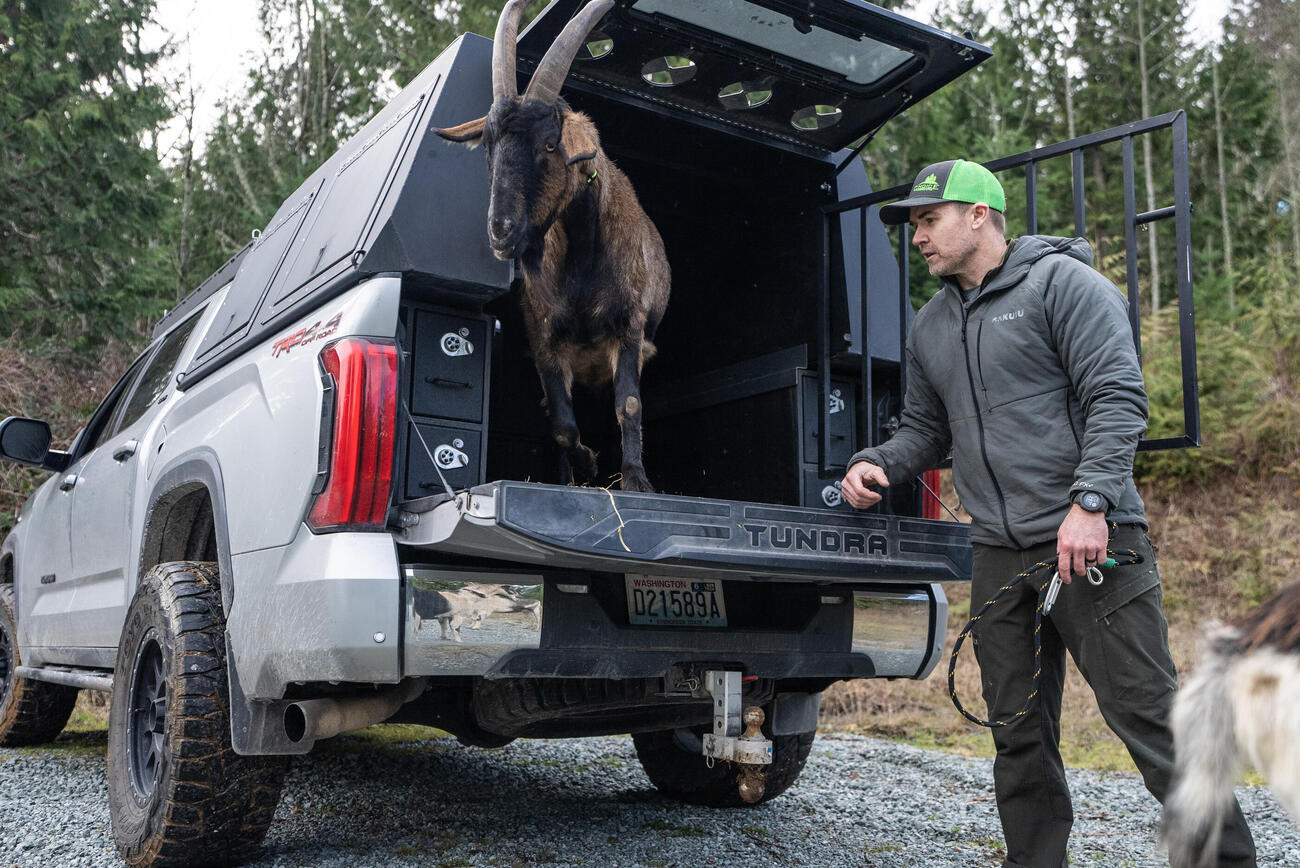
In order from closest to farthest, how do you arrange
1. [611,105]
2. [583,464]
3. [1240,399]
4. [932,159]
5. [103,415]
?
[611,105]
[583,464]
[103,415]
[1240,399]
[932,159]

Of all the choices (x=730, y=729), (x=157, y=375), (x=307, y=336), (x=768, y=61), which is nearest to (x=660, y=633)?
(x=730, y=729)

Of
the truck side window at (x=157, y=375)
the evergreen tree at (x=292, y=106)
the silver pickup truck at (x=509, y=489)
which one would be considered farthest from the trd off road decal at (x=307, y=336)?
the evergreen tree at (x=292, y=106)

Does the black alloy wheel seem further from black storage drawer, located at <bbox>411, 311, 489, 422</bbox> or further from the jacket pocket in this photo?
the jacket pocket

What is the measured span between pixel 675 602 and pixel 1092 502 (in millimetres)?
1404

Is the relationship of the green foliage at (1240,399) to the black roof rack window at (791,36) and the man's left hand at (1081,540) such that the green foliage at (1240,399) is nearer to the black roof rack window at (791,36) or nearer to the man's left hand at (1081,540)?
the black roof rack window at (791,36)

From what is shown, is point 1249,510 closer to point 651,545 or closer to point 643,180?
point 643,180

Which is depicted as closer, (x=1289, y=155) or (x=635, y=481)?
(x=635, y=481)

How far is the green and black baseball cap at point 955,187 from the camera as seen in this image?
370cm

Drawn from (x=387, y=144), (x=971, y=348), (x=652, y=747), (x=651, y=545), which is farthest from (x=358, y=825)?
(x=971, y=348)

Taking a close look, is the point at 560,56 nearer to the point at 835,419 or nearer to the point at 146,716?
the point at 835,419

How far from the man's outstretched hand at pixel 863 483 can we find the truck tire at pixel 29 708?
200 inches

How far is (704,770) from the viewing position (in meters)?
5.25

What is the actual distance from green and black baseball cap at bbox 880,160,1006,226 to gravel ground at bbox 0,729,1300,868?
8.38 feet

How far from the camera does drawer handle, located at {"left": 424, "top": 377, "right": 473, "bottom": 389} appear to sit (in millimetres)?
3498
